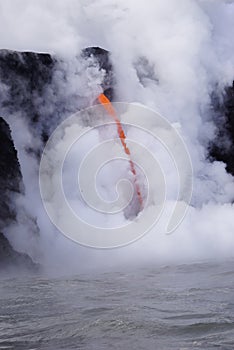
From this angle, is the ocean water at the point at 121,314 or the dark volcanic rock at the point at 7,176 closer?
the ocean water at the point at 121,314

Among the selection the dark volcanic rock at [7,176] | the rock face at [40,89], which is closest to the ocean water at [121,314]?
the dark volcanic rock at [7,176]

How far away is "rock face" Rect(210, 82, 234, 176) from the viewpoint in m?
47.5

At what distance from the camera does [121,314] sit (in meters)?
10.2

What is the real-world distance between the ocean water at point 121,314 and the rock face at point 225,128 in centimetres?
3177

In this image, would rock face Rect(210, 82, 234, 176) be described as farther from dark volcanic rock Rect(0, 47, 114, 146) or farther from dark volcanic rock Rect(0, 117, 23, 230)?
dark volcanic rock Rect(0, 117, 23, 230)

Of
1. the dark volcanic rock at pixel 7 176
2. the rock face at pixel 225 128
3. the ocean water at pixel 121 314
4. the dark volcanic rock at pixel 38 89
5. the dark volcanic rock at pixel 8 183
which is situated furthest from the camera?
the rock face at pixel 225 128

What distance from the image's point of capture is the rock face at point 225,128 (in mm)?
47469

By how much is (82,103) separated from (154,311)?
30240 mm

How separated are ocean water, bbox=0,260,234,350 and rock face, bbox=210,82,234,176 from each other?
3177 centimetres

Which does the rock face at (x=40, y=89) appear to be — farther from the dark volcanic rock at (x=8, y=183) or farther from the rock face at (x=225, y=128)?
the rock face at (x=225, y=128)

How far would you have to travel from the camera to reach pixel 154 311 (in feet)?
34.6

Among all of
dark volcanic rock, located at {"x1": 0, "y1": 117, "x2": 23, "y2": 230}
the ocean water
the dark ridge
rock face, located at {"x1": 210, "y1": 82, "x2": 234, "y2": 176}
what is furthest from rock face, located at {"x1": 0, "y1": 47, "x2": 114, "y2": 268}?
the ocean water

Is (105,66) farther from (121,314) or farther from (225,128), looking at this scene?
(121,314)

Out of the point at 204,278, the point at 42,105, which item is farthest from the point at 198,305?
the point at 42,105
